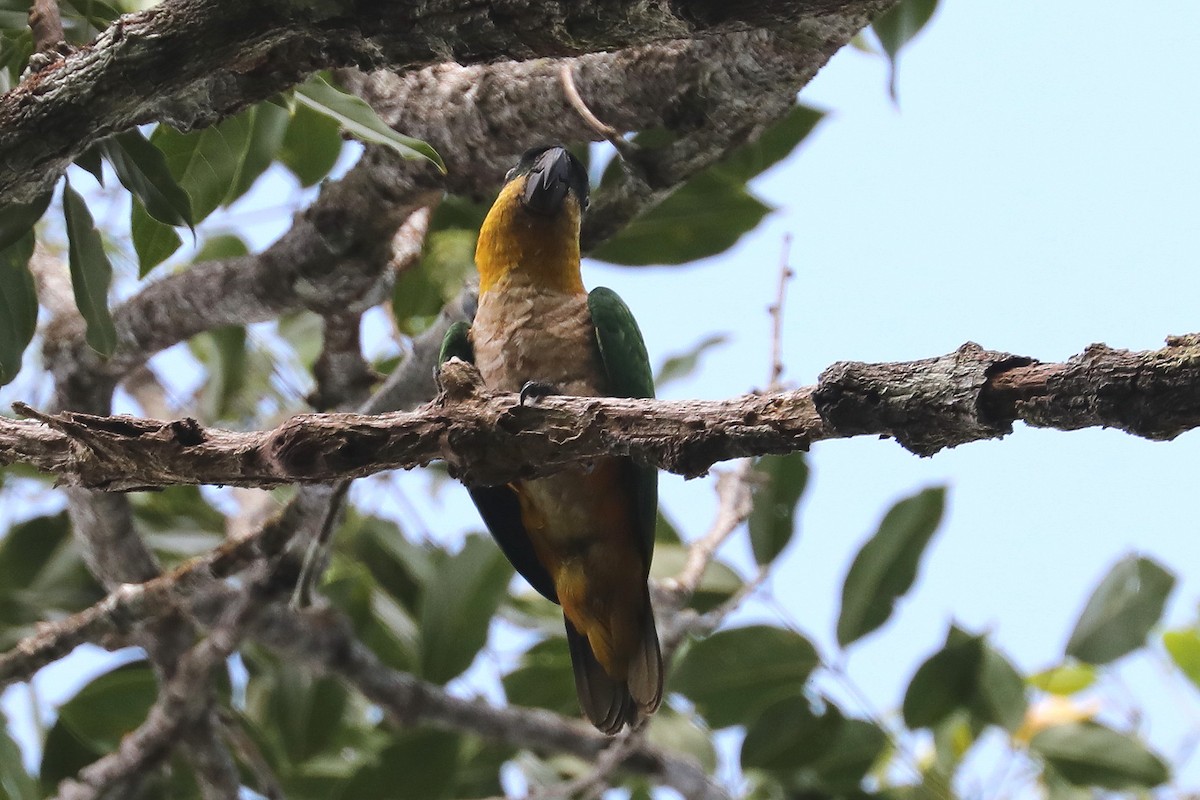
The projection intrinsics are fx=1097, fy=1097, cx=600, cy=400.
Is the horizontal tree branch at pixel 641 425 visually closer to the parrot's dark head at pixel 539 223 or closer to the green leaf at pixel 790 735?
the parrot's dark head at pixel 539 223

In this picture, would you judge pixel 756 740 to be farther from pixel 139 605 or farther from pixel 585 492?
pixel 139 605

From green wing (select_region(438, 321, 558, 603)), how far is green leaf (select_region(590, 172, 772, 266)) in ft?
2.14

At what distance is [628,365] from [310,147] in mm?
1368

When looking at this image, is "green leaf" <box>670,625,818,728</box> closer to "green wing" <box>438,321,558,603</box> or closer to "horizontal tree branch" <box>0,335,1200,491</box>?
"green wing" <box>438,321,558,603</box>

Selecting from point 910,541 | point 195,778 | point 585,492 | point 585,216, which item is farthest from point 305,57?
point 195,778

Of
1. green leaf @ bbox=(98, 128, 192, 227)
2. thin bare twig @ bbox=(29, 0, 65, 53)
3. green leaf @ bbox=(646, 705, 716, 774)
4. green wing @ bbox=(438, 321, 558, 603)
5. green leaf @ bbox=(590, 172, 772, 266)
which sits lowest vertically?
green leaf @ bbox=(646, 705, 716, 774)

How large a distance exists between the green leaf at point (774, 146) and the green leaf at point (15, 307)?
1.76 meters

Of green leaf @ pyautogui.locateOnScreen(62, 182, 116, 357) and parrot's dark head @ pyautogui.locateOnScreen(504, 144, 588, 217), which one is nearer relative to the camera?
green leaf @ pyautogui.locateOnScreen(62, 182, 116, 357)

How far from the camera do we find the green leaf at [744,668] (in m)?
3.02

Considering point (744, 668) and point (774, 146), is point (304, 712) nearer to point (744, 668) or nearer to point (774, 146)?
point (744, 668)

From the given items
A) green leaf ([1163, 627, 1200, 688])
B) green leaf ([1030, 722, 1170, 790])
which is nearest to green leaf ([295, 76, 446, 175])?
green leaf ([1030, 722, 1170, 790])

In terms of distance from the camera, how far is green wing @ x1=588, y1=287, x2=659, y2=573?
100.0 inches

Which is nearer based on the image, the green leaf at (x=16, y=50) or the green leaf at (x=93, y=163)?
the green leaf at (x=93, y=163)

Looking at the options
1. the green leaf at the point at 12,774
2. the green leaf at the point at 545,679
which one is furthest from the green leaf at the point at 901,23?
the green leaf at the point at 12,774
